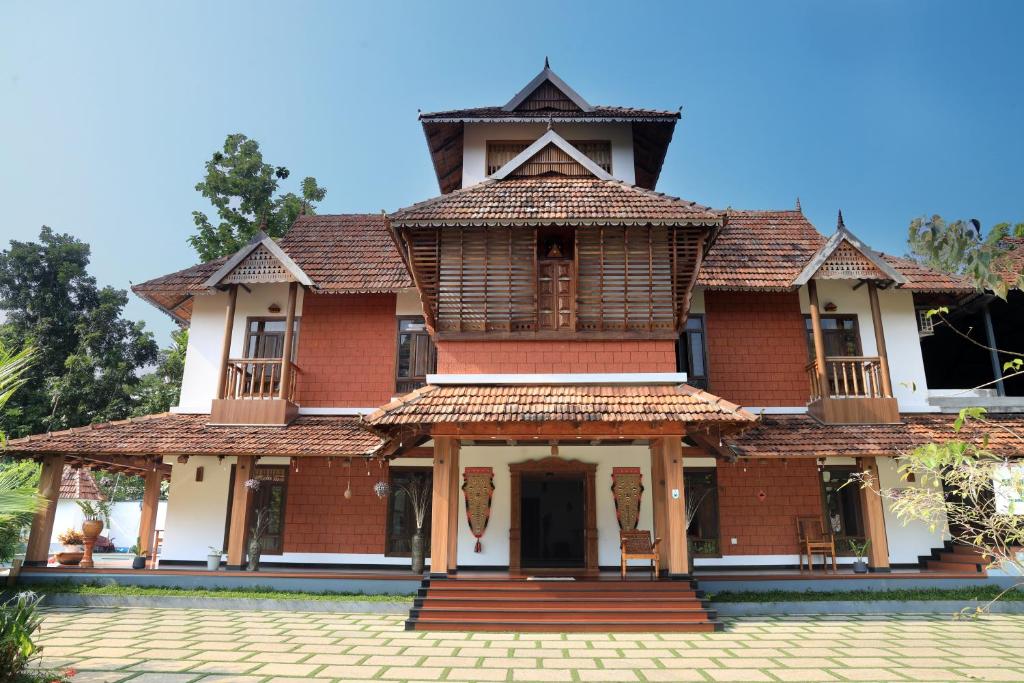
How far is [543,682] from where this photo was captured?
5.18 metres

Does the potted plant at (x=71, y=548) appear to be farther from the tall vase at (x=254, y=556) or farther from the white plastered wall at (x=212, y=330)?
the tall vase at (x=254, y=556)

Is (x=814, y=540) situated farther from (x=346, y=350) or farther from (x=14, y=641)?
(x=14, y=641)

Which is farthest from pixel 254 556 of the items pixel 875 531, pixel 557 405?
pixel 875 531

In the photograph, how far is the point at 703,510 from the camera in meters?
10.3

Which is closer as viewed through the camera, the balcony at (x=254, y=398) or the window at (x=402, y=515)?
the balcony at (x=254, y=398)

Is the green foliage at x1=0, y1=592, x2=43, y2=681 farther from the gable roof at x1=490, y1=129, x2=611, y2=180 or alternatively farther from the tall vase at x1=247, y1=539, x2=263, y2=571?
the gable roof at x1=490, y1=129, x2=611, y2=180

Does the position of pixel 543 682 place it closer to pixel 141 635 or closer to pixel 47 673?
pixel 47 673

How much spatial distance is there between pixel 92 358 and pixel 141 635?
1822cm

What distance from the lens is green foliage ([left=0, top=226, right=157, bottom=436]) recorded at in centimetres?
2025

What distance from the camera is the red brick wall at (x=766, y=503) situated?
1009 cm

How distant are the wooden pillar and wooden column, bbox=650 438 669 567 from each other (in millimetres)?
6198

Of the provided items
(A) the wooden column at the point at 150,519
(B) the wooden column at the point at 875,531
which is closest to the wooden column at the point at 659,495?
(B) the wooden column at the point at 875,531

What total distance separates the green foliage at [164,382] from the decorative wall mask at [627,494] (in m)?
16.3

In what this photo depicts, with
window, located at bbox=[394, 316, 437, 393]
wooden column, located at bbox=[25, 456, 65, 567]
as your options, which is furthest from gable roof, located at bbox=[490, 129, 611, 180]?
wooden column, located at bbox=[25, 456, 65, 567]
